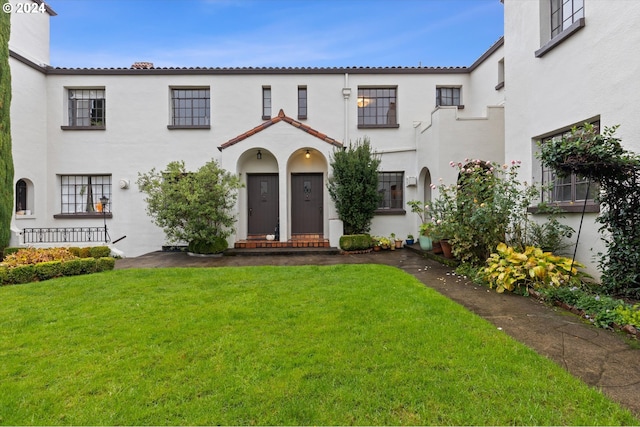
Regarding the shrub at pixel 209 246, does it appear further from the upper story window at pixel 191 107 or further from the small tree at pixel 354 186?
the upper story window at pixel 191 107

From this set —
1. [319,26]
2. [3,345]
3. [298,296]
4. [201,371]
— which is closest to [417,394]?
[201,371]

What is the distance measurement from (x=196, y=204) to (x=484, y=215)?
7.73 metres

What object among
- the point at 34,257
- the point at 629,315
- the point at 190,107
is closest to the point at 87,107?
the point at 190,107

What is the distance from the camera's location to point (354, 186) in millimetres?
10375

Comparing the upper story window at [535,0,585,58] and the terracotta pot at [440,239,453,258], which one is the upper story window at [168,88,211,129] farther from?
the upper story window at [535,0,585,58]

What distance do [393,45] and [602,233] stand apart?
462 inches

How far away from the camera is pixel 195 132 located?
1179 centimetres

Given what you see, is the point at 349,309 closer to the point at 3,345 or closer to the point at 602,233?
the point at 3,345

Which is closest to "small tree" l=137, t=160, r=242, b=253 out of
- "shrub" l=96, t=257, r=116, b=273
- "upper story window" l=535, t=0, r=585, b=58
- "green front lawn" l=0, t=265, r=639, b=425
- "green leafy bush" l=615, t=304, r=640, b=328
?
"shrub" l=96, t=257, r=116, b=273

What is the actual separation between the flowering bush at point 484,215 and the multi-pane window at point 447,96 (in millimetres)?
5768

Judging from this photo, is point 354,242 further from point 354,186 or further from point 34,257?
point 34,257

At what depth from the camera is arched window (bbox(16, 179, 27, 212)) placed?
10.9 m

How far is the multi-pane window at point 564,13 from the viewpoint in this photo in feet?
19.2

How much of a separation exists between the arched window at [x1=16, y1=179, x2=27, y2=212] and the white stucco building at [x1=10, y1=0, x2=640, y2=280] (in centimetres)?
4
